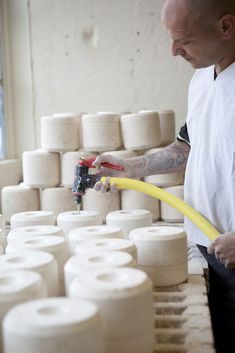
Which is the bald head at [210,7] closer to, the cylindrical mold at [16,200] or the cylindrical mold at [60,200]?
the cylindrical mold at [60,200]

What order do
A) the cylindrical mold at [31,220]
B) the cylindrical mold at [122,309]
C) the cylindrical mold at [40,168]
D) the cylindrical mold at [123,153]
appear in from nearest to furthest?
the cylindrical mold at [122,309]
the cylindrical mold at [31,220]
the cylindrical mold at [123,153]
the cylindrical mold at [40,168]

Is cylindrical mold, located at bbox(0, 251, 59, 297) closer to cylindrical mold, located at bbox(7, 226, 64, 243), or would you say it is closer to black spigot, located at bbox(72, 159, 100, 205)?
cylindrical mold, located at bbox(7, 226, 64, 243)

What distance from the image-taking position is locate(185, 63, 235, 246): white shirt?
1.95 metres

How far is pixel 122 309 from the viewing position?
1.12 metres

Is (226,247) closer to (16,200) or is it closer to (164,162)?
(164,162)

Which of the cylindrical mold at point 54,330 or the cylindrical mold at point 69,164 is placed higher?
the cylindrical mold at point 69,164

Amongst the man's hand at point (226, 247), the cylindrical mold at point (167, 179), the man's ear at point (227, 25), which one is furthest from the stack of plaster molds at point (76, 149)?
the man's hand at point (226, 247)

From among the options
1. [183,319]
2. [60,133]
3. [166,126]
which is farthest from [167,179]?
[183,319]

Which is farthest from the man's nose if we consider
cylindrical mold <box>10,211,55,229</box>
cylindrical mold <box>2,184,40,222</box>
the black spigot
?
cylindrical mold <box>2,184,40,222</box>

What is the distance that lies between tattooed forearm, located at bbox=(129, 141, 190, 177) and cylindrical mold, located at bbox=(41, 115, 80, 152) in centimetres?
91

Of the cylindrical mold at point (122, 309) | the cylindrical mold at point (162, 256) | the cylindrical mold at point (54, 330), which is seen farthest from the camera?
the cylindrical mold at point (162, 256)

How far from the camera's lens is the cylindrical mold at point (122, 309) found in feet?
3.67

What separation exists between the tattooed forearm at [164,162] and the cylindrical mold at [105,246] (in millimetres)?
836

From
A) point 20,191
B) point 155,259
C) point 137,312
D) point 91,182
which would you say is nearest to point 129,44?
point 20,191
